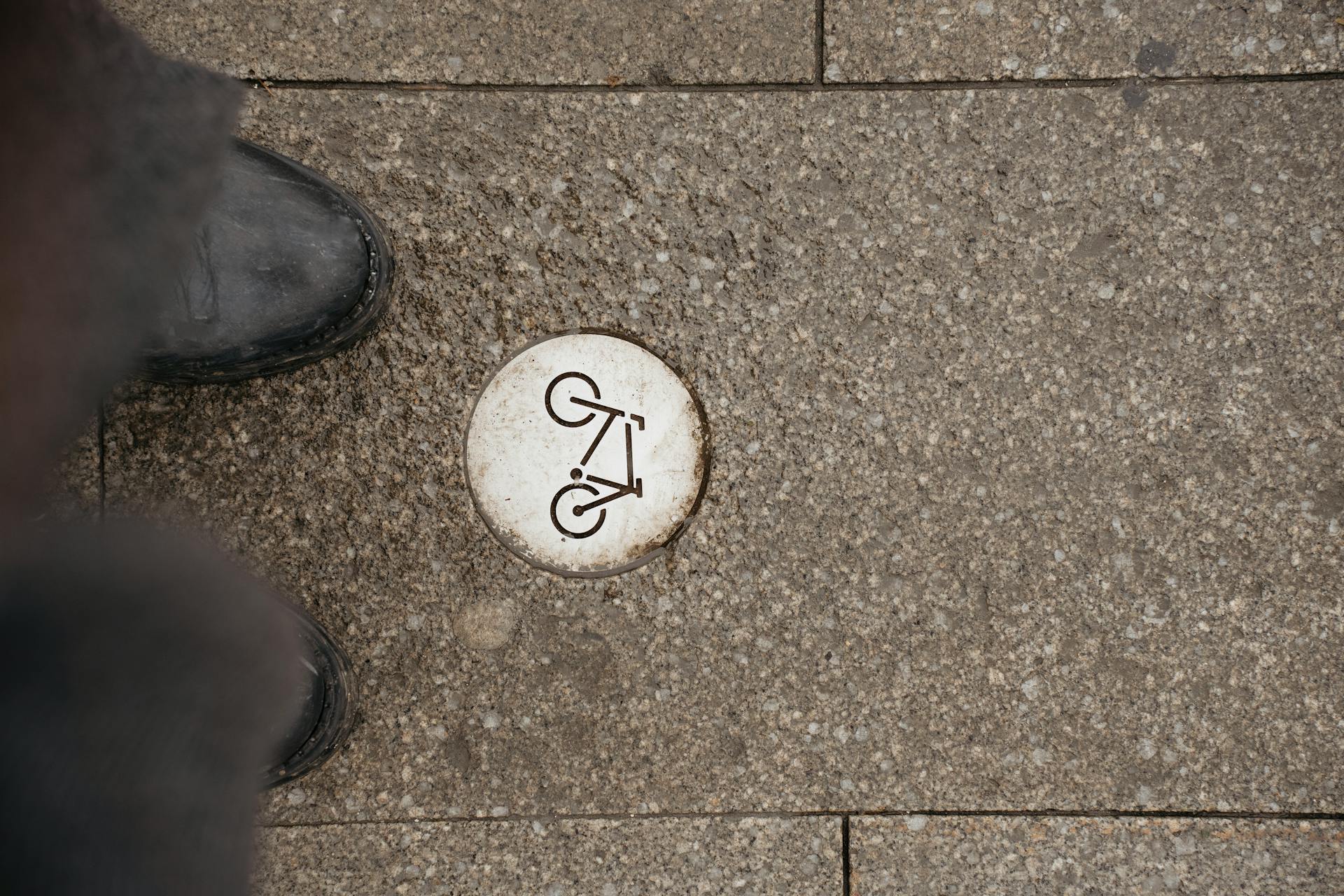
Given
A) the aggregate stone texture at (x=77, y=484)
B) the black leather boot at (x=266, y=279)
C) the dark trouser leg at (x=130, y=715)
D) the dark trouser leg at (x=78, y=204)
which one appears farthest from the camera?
the aggregate stone texture at (x=77, y=484)

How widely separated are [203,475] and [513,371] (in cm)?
75

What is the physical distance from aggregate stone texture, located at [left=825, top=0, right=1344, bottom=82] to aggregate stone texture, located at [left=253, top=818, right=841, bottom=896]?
1775 millimetres

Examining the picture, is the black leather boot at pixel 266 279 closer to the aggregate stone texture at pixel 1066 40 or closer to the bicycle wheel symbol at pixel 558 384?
the bicycle wheel symbol at pixel 558 384

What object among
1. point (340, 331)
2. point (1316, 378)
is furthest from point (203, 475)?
point (1316, 378)

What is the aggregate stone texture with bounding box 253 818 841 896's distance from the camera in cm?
190

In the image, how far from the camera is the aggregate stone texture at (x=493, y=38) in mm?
1889

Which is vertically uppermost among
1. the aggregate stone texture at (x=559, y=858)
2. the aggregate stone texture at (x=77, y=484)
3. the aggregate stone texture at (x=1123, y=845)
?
the aggregate stone texture at (x=77, y=484)

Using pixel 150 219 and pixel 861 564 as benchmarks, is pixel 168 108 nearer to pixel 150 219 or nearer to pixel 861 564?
pixel 150 219

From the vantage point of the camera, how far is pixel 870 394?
1.90 metres

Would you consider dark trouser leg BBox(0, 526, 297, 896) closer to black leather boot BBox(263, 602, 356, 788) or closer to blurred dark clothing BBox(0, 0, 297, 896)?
blurred dark clothing BBox(0, 0, 297, 896)

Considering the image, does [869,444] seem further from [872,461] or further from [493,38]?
[493,38]

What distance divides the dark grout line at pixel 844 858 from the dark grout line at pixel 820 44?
1.72 meters

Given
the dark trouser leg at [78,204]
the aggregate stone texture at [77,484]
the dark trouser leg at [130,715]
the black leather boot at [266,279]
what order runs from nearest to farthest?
1. the dark trouser leg at [130,715]
2. the dark trouser leg at [78,204]
3. the black leather boot at [266,279]
4. the aggregate stone texture at [77,484]

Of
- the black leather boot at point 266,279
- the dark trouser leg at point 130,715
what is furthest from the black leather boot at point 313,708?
the black leather boot at point 266,279
